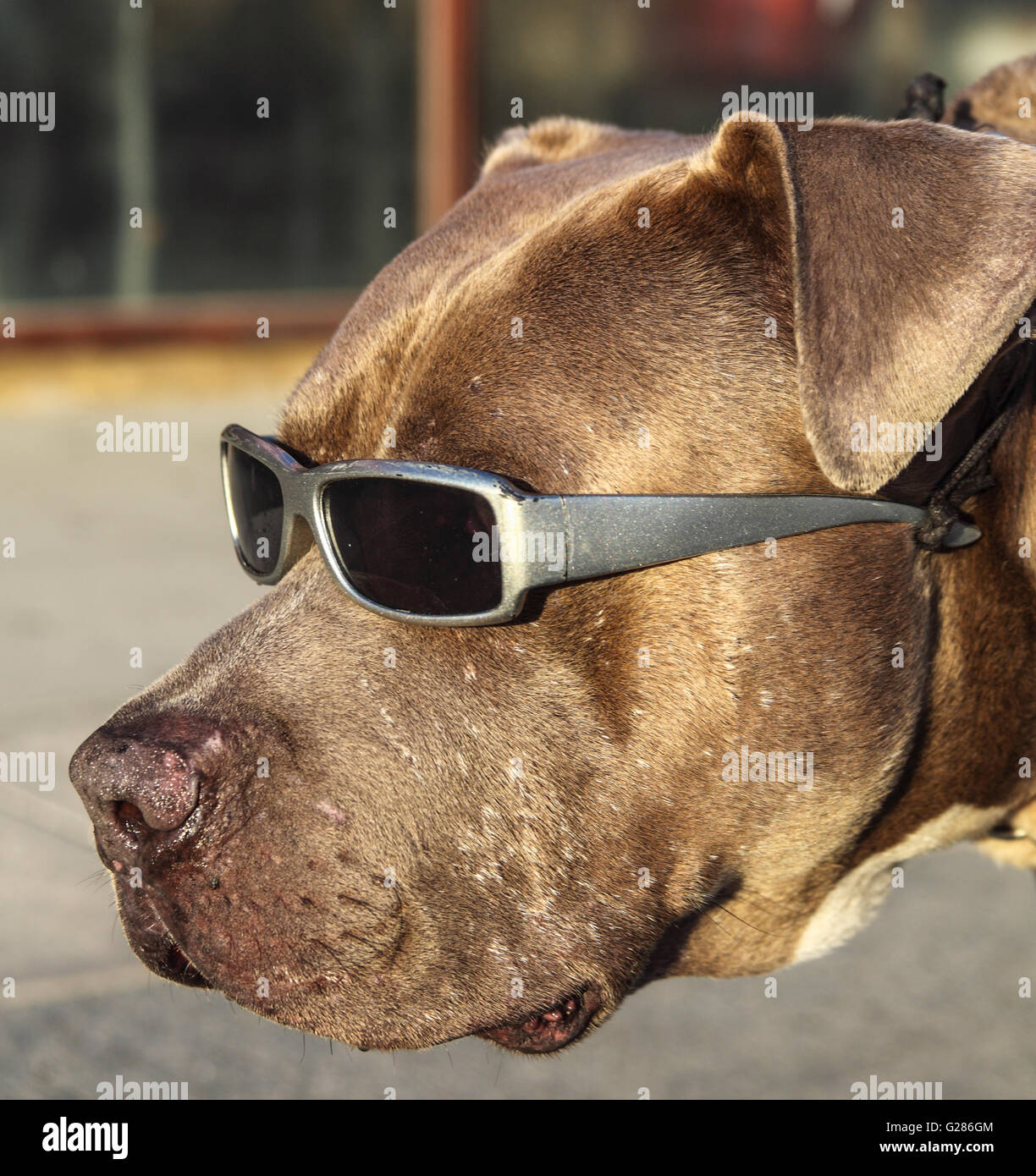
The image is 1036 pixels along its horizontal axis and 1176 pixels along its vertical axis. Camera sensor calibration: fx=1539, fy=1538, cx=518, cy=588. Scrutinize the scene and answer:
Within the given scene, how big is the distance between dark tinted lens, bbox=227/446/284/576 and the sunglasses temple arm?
579 mm

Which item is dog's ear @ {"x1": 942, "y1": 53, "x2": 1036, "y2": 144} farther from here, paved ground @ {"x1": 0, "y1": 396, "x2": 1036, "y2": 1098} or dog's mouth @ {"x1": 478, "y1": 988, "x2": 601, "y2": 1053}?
paved ground @ {"x1": 0, "y1": 396, "x2": 1036, "y2": 1098}

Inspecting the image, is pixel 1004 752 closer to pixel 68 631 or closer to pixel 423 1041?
pixel 423 1041

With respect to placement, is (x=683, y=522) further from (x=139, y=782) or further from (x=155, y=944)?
(x=155, y=944)

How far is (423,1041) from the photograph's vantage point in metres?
2.52

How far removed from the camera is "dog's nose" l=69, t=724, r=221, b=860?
2.36m

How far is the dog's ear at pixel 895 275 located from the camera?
2.22 meters

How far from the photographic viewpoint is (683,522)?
2.42 m

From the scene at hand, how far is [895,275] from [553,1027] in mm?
1339

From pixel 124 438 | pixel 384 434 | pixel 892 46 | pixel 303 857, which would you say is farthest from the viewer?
pixel 892 46

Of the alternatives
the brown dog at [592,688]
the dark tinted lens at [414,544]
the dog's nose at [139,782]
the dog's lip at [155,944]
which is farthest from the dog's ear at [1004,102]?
the dog's lip at [155,944]

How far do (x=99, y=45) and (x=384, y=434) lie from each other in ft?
31.5

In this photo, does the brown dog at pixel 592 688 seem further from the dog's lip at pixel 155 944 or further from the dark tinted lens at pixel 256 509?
the dark tinted lens at pixel 256 509

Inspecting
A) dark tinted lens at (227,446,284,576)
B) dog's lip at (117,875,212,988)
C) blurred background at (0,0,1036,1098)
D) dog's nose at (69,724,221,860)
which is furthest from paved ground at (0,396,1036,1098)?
blurred background at (0,0,1036,1098)
